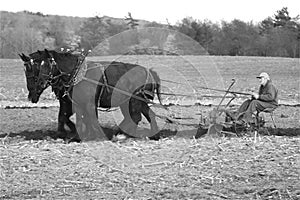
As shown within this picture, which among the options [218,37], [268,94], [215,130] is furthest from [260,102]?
[218,37]

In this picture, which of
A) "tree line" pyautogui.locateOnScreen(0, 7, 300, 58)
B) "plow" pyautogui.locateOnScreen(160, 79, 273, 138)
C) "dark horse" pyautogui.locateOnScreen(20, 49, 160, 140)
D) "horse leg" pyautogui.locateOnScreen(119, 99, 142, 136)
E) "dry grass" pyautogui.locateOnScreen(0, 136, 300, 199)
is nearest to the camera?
"dry grass" pyautogui.locateOnScreen(0, 136, 300, 199)

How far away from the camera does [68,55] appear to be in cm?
1105

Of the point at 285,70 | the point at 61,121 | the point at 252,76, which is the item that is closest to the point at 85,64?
the point at 61,121

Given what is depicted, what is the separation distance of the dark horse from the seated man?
1.84m

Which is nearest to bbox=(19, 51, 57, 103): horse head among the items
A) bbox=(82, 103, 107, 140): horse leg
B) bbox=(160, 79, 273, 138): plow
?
bbox=(82, 103, 107, 140): horse leg

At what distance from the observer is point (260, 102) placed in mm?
11242

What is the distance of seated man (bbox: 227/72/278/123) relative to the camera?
11016 millimetres

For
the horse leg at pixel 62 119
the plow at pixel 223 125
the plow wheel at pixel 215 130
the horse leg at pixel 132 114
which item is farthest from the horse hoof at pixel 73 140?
the plow wheel at pixel 215 130

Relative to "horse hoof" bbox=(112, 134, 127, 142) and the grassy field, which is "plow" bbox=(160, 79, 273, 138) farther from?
"horse hoof" bbox=(112, 134, 127, 142)

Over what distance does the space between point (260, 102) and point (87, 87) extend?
3.45 m

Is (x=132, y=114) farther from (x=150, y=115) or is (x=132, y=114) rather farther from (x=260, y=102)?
(x=260, y=102)

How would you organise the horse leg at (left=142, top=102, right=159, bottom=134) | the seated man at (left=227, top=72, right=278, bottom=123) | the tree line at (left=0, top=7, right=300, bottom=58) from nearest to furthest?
1. the seated man at (left=227, top=72, right=278, bottom=123)
2. the horse leg at (left=142, top=102, right=159, bottom=134)
3. the tree line at (left=0, top=7, right=300, bottom=58)

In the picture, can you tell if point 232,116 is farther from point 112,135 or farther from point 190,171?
point 190,171

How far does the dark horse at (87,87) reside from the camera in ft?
34.9
